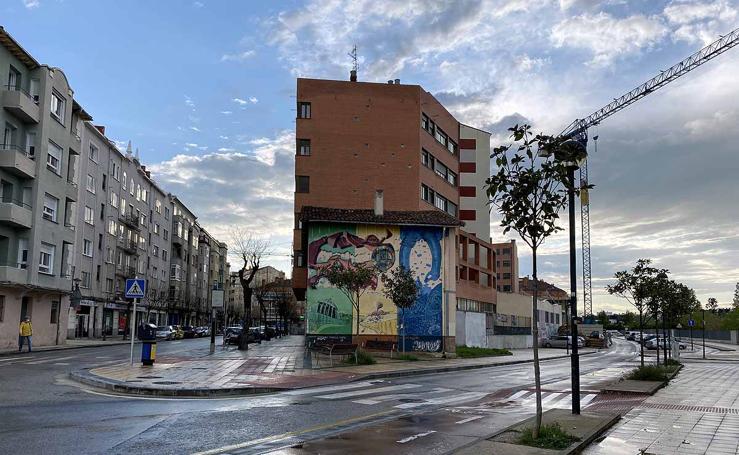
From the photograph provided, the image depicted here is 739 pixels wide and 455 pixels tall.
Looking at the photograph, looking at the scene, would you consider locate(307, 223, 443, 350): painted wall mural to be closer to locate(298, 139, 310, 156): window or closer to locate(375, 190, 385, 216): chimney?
locate(375, 190, 385, 216): chimney

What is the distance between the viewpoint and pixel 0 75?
35.2 m

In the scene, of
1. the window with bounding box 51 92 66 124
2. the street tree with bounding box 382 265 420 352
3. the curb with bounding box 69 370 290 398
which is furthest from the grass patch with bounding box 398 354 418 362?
the window with bounding box 51 92 66 124

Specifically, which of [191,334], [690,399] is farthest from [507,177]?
[191,334]

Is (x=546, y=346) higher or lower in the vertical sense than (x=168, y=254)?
lower

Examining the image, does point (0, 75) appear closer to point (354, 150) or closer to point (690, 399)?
point (354, 150)

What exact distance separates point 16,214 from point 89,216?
22049 millimetres

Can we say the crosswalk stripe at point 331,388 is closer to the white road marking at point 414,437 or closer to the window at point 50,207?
the white road marking at point 414,437

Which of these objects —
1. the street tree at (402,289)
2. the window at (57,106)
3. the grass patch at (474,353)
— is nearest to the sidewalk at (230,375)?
the street tree at (402,289)

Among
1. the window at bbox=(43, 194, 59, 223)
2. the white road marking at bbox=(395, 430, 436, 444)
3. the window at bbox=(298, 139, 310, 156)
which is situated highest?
the window at bbox=(298, 139, 310, 156)

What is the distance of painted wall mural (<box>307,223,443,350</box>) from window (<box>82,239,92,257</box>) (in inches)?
1174

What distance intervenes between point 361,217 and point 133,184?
138ft

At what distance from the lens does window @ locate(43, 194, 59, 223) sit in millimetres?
39500

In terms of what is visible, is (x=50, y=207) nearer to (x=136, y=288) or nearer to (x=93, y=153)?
(x=93, y=153)

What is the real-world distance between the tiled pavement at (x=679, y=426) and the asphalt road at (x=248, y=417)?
2.02m
